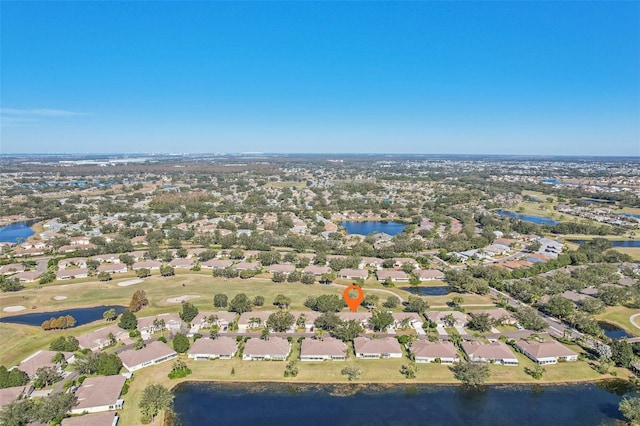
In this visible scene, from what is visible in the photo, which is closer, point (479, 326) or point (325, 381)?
point (325, 381)

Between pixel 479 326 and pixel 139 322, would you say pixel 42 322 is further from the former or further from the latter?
pixel 479 326

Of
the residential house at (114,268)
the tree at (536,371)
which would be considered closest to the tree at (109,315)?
the residential house at (114,268)

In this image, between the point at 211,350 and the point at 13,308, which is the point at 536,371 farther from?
the point at 13,308

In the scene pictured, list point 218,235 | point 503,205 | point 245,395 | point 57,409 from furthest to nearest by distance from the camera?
point 503,205, point 218,235, point 245,395, point 57,409

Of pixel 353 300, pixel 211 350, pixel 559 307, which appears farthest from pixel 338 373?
pixel 559 307

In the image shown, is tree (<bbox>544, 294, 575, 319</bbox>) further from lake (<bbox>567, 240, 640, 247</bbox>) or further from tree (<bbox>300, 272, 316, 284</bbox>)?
lake (<bbox>567, 240, 640, 247</bbox>)

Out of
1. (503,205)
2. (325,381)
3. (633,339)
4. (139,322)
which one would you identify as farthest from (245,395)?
(503,205)
